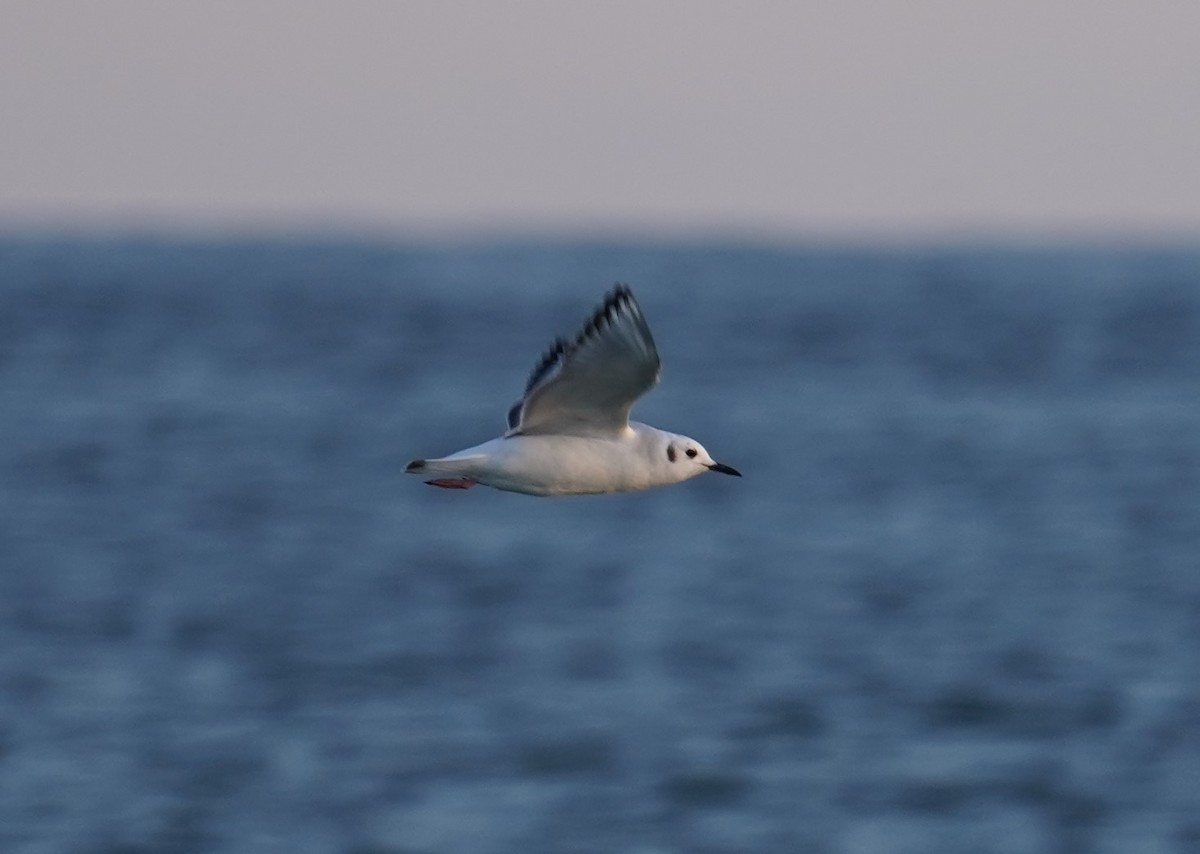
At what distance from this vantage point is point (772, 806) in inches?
909

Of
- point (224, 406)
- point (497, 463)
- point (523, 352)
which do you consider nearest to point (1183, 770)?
point (497, 463)

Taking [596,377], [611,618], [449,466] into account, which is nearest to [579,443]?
[596,377]

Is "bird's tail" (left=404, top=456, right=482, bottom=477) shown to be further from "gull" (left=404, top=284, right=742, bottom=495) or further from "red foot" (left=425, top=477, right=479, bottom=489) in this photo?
"red foot" (left=425, top=477, right=479, bottom=489)

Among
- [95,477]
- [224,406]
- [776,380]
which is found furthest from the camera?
[776,380]

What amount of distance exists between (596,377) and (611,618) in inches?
735

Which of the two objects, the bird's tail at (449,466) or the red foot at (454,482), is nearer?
the bird's tail at (449,466)

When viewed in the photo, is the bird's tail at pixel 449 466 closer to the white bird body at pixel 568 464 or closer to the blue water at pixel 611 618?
the white bird body at pixel 568 464

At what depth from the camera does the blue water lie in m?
23.0

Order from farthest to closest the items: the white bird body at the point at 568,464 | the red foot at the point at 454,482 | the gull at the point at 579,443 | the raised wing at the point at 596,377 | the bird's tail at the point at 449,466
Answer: the red foot at the point at 454,482 → the white bird body at the point at 568,464 → the bird's tail at the point at 449,466 → the gull at the point at 579,443 → the raised wing at the point at 596,377

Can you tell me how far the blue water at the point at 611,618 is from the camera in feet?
75.4

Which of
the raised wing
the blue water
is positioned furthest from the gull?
the blue water

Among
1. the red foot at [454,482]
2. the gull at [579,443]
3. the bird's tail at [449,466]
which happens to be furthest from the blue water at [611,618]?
the bird's tail at [449,466]

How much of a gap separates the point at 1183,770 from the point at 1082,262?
169017 millimetres

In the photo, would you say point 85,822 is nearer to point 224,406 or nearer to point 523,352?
point 224,406
